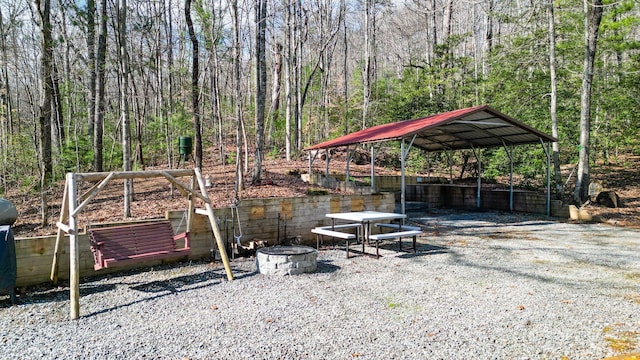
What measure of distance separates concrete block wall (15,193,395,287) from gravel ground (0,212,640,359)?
0.32 meters

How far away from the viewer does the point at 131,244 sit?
17.9ft

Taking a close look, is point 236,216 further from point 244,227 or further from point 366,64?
point 366,64

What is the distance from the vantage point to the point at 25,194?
35.8ft

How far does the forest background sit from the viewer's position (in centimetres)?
1026

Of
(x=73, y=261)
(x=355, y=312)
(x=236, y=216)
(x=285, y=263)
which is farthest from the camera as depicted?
(x=236, y=216)

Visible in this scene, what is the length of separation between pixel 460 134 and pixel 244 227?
29.9ft

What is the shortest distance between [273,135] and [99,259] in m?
17.5

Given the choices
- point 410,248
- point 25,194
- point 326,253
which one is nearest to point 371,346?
point 326,253

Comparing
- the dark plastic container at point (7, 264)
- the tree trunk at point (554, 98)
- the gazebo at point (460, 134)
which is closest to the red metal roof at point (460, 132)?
the gazebo at point (460, 134)

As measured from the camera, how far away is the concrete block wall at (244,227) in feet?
17.9

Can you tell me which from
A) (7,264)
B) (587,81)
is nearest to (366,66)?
(587,81)

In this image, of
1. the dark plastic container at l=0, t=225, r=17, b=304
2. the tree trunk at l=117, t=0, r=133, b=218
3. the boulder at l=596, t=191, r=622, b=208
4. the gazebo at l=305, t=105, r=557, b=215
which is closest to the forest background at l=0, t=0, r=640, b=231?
the tree trunk at l=117, t=0, r=133, b=218

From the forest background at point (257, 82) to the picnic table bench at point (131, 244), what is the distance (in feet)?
6.89

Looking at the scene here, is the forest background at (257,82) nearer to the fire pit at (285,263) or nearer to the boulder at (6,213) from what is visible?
the boulder at (6,213)
